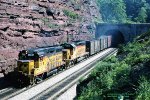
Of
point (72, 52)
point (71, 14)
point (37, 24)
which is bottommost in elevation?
point (72, 52)

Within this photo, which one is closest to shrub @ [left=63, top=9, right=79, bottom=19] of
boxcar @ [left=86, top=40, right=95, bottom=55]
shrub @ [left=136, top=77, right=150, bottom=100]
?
boxcar @ [left=86, top=40, right=95, bottom=55]

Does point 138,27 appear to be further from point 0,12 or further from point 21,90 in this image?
point 21,90

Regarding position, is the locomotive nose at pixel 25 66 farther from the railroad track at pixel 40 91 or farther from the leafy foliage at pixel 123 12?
the leafy foliage at pixel 123 12

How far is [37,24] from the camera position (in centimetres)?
4678

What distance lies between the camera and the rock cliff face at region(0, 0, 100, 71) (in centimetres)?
3847

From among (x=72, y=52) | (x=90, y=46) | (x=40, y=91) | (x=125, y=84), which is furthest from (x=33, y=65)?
(x=90, y=46)

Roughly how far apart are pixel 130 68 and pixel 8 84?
1875 centimetres

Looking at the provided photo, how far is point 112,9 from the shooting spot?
11425 cm

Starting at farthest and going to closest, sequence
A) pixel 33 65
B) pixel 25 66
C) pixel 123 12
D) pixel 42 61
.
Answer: pixel 123 12
pixel 42 61
pixel 33 65
pixel 25 66

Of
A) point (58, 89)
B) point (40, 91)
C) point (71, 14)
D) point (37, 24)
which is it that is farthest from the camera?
point (71, 14)

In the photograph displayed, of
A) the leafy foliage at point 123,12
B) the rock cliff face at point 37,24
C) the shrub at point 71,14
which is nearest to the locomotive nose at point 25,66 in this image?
the rock cliff face at point 37,24

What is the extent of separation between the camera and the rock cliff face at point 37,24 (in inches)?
1515

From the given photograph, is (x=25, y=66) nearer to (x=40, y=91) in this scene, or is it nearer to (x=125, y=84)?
(x=40, y=91)

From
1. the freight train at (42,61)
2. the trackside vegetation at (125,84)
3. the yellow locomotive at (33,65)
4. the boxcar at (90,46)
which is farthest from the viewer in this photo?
the boxcar at (90,46)
